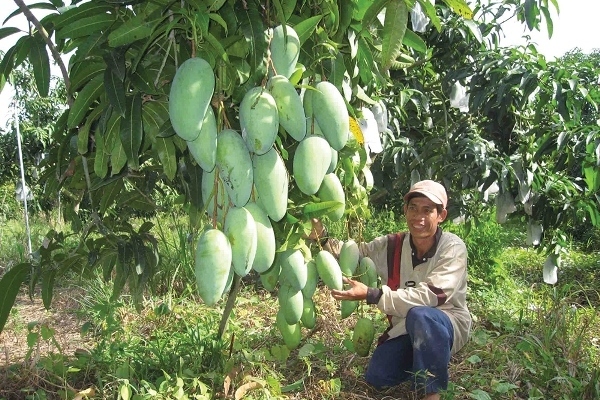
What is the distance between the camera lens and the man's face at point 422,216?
6.69 ft

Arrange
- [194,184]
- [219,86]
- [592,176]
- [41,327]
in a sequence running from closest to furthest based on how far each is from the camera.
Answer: [219,86]
[194,184]
[592,176]
[41,327]

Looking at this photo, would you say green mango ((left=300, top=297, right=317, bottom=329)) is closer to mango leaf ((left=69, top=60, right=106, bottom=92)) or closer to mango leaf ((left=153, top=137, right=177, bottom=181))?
mango leaf ((left=153, top=137, right=177, bottom=181))

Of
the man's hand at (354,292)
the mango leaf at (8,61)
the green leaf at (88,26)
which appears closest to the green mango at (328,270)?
the man's hand at (354,292)

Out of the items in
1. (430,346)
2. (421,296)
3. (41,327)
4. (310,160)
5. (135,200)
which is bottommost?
(41,327)

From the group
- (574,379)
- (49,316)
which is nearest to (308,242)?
(574,379)

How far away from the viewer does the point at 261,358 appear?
223 cm

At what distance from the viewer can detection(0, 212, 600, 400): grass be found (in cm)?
195

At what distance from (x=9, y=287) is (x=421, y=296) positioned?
127cm

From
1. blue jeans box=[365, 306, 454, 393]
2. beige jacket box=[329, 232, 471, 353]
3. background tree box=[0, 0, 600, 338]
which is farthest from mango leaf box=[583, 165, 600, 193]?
blue jeans box=[365, 306, 454, 393]

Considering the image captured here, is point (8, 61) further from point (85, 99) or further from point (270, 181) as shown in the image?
point (270, 181)

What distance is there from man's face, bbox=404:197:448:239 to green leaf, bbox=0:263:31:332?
127 cm

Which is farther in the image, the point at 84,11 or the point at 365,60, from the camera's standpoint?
the point at 365,60

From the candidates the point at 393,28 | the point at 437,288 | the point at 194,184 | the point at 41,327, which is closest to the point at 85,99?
the point at 194,184

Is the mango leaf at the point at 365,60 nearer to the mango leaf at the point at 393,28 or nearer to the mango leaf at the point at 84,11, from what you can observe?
the mango leaf at the point at 393,28
